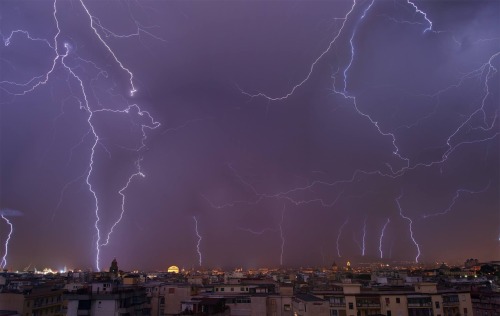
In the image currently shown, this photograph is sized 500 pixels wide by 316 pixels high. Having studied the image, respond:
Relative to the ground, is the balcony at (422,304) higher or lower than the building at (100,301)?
lower

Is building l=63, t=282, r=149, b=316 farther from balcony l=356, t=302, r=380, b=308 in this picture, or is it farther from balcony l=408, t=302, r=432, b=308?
balcony l=408, t=302, r=432, b=308

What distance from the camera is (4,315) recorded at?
16594mm

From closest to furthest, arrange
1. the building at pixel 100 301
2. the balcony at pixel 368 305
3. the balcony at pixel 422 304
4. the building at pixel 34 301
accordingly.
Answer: the building at pixel 100 301, the building at pixel 34 301, the balcony at pixel 422 304, the balcony at pixel 368 305

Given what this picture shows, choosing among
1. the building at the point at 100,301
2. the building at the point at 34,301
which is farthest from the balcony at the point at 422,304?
the building at the point at 34,301

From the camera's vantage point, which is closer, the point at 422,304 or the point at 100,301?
the point at 100,301

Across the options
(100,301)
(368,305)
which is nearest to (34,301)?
(100,301)

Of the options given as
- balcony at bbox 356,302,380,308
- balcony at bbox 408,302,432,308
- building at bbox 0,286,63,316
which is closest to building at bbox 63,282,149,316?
building at bbox 0,286,63,316

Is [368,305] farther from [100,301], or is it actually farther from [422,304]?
[100,301]

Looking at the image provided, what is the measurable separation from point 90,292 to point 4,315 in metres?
4.06

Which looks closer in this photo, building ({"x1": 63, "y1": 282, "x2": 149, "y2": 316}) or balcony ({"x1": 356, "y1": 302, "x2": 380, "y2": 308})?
building ({"x1": 63, "y1": 282, "x2": 149, "y2": 316})

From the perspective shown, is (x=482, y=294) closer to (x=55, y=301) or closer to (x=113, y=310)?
(x=113, y=310)

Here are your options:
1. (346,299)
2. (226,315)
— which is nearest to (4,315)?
(226,315)

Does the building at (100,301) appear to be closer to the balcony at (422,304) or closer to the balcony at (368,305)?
the balcony at (368,305)

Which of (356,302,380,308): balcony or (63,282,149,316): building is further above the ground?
(63,282,149,316): building
